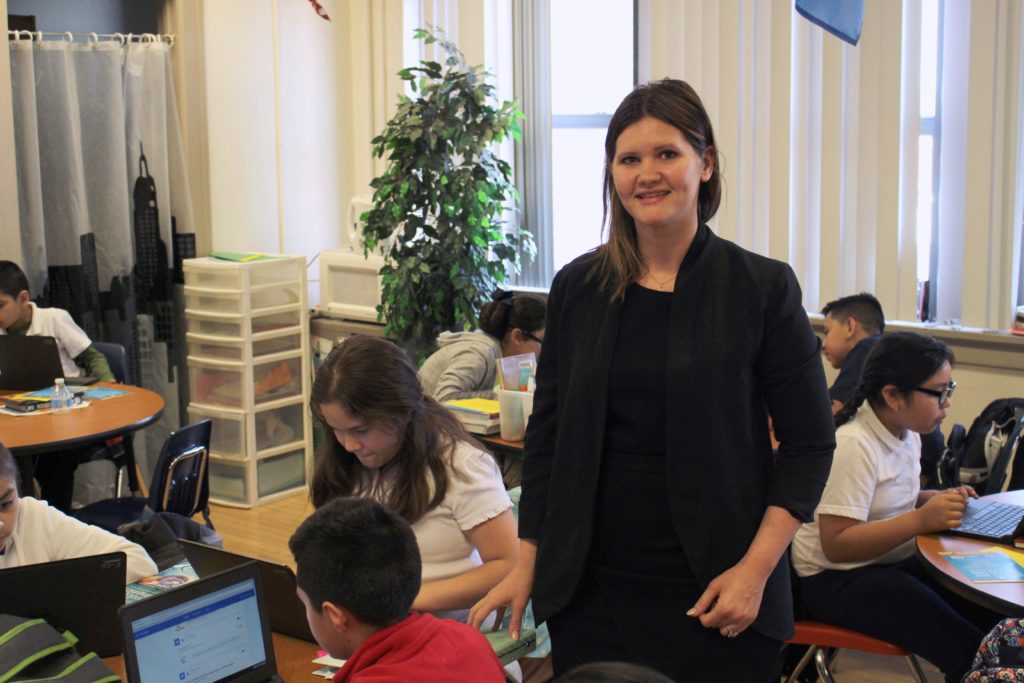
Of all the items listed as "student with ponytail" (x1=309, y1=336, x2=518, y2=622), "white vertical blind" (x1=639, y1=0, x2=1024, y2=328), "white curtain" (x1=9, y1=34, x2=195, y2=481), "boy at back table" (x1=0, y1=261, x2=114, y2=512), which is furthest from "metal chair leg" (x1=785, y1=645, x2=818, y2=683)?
"white curtain" (x1=9, y1=34, x2=195, y2=481)

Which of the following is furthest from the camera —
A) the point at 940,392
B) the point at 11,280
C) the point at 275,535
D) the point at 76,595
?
the point at 275,535

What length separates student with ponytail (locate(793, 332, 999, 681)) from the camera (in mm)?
2740

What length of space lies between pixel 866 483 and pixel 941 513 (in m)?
0.19

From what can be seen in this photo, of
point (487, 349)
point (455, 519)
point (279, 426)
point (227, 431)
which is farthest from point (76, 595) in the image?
point (279, 426)

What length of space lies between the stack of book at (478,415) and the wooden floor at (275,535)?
32.8 inches

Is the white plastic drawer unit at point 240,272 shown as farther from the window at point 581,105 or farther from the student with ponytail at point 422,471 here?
the student with ponytail at point 422,471

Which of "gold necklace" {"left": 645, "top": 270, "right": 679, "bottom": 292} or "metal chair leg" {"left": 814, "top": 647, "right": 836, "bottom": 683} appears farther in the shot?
"metal chair leg" {"left": 814, "top": 647, "right": 836, "bottom": 683}

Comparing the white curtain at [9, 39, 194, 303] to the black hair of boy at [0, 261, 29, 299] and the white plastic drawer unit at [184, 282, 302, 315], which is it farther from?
the black hair of boy at [0, 261, 29, 299]

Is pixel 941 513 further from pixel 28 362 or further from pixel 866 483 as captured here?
pixel 28 362

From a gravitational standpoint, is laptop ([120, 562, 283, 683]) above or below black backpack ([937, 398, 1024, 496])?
above

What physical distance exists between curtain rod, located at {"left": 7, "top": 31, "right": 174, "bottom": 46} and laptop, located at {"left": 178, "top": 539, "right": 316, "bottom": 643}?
408 cm

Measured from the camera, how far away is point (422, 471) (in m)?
2.24

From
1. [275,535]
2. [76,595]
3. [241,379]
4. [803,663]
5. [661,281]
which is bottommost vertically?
[275,535]

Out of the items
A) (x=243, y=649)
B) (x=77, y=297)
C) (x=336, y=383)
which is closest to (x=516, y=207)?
(x=77, y=297)
